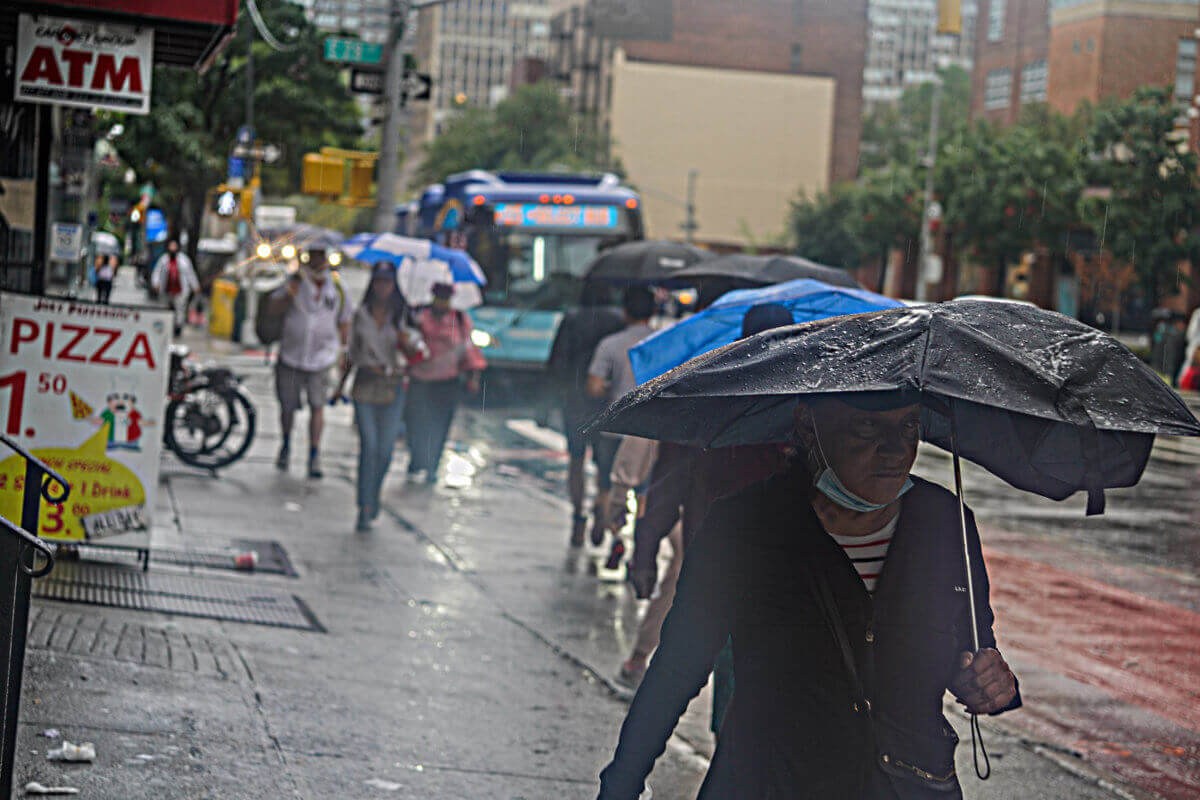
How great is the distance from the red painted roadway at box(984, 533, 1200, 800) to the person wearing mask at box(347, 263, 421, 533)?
4453 millimetres

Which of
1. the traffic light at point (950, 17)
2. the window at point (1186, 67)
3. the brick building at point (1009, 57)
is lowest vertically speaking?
the traffic light at point (950, 17)

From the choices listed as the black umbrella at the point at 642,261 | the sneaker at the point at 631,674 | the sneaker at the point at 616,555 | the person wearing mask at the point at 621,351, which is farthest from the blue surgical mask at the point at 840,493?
the black umbrella at the point at 642,261

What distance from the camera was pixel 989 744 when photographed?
6398 millimetres

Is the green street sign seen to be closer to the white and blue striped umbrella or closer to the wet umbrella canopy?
the white and blue striped umbrella

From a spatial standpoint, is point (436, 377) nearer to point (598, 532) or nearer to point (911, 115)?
point (598, 532)

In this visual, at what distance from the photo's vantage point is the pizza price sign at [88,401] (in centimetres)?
778

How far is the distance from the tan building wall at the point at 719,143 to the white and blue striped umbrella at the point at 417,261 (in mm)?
82091

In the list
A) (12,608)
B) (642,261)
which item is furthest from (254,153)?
(12,608)

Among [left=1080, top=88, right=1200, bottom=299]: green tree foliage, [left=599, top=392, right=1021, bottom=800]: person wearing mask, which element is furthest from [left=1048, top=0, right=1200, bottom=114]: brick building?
[left=599, top=392, right=1021, bottom=800]: person wearing mask

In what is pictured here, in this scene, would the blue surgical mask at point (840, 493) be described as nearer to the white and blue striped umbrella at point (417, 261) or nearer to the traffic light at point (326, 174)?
the white and blue striped umbrella at point (417, 261)

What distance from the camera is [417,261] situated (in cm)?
1339

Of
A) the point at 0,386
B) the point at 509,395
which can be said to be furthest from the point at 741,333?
the point at 509,395

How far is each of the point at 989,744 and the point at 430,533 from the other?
5.35m

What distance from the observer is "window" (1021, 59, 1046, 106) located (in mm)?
81312
